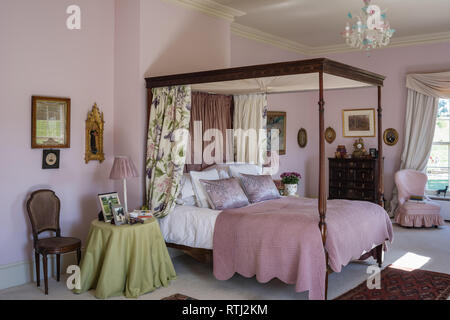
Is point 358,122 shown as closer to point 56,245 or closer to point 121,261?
point 121,261

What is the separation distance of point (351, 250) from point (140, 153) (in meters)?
2.72

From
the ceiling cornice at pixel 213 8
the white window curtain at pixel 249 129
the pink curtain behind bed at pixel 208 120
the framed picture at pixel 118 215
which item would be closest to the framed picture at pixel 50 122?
the framed picture at pixel 118 215

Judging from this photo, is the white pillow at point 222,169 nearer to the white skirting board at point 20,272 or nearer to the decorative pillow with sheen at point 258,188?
the decorative pillow with sheen at point 258,188

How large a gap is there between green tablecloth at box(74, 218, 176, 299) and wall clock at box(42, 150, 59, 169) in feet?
2.96

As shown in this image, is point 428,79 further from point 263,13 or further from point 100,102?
point 100,102

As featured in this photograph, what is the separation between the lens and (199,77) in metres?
5.01

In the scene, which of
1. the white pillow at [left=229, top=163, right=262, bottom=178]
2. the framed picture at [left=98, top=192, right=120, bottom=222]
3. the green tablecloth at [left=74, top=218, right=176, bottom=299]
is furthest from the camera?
the white pillow at [left=229, top=163, right=262, bottom=178]

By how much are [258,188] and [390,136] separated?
13.9 feet

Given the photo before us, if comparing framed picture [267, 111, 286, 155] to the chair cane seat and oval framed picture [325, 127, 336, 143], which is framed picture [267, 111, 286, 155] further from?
the chair cane seat

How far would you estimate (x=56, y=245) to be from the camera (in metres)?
4.52

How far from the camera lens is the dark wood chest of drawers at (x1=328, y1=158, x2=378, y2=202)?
845 centimetres

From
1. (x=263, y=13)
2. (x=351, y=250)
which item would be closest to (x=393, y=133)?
(x=263, y=13)

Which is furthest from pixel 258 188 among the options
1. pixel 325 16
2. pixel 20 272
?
pixel 325 16

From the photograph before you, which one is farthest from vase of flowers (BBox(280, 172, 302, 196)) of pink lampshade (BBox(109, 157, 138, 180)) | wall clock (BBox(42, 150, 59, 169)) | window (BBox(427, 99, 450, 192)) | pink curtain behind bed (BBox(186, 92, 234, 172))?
wall clock (BBox(42, 150, 59, 169))
